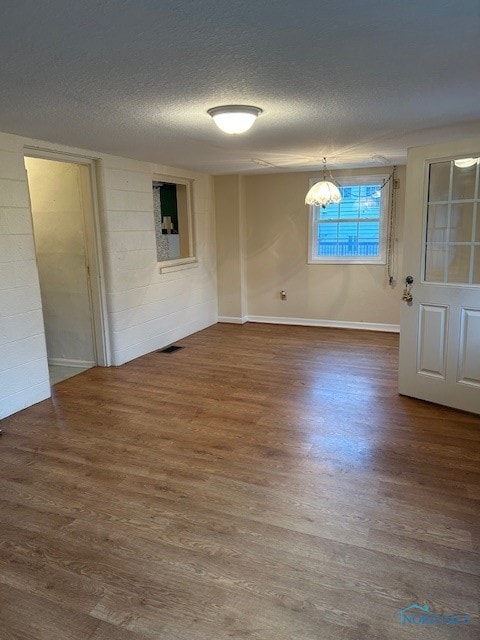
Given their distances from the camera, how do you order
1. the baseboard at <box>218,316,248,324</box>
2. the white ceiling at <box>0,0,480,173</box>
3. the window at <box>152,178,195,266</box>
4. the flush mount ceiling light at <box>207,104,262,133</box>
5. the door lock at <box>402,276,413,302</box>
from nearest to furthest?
1. the white ceiling at <box>0,0,480,173</box>
2. the flush mount ceiling light at <box>207,104,262,133</box>
3. the door lock at <box>402,276,413,302</box>
4. the window at <box>152,178,195,266</box>
5. the baseboard at <box>218,316,248,324</box>

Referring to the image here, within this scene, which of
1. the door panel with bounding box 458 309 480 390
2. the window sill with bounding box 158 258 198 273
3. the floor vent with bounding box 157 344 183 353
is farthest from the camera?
the window sill with bounding box 158 258 198 273

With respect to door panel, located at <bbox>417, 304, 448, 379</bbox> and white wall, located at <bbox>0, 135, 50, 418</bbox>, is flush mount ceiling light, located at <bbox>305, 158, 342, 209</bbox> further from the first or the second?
white wall, located at <bbox>0, 135, 50, 418</bbox>

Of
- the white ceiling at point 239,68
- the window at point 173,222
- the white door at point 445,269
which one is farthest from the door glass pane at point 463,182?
the window at point 173,222

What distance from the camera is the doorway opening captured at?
14.6ft

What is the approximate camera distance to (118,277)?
471cm

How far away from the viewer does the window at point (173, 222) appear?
18.9ft

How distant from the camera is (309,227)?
247 inches

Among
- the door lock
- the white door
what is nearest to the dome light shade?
the white door

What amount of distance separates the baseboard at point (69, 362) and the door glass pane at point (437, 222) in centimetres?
362

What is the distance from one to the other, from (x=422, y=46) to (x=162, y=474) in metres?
2.56

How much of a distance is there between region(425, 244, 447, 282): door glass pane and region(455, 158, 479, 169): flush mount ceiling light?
1.95 feet

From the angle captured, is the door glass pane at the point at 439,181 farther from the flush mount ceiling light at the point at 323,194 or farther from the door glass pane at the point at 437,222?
the flush mount ceiling light at the point at 323,194

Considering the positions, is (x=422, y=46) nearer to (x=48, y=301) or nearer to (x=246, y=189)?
(x=48, y=301)

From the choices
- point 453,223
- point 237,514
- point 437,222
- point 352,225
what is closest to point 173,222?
point 352,225
